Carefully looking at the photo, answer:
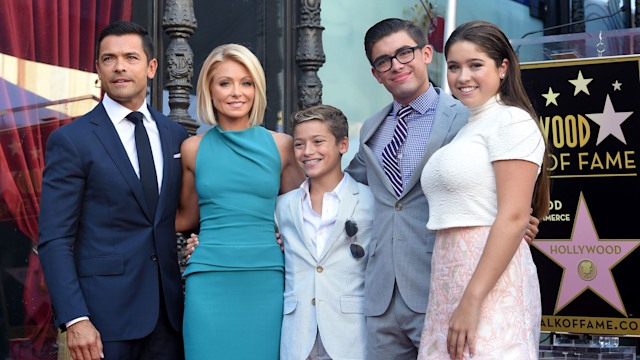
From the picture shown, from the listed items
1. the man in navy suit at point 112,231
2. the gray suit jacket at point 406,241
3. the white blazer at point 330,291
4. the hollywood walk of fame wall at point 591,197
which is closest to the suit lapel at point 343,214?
the white blazer at point 330,291

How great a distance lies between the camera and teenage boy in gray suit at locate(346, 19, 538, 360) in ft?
11.1

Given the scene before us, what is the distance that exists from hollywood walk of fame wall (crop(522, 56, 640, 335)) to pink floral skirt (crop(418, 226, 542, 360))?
232cm

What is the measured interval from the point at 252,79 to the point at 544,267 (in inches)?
96.7

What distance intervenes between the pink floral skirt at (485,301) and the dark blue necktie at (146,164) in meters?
1.01

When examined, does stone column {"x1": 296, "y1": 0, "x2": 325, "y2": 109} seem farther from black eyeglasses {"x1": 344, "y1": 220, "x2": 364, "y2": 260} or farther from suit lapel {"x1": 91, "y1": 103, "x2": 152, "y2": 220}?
Answer: suit lapel {"x1": 91, "y1": 103, "x2": 152, "y2": 220}

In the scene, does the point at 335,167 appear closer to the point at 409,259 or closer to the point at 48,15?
the point at 409,259

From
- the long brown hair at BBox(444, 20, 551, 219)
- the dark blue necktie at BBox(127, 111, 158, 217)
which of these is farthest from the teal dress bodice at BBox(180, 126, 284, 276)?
the long brown hair at BBox(444, 20, 551, 219)

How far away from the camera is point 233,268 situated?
3529mm

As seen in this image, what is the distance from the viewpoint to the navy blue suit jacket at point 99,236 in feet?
10.7

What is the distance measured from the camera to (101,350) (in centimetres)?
325

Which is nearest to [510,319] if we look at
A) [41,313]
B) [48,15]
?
[41,313]

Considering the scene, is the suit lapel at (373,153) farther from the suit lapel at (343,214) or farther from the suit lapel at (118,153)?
the suit lapel at (118,153)

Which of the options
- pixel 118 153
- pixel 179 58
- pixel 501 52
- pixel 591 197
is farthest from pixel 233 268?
pixel 591 197

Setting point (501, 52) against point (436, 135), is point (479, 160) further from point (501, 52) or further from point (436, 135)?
point (436, 135)
